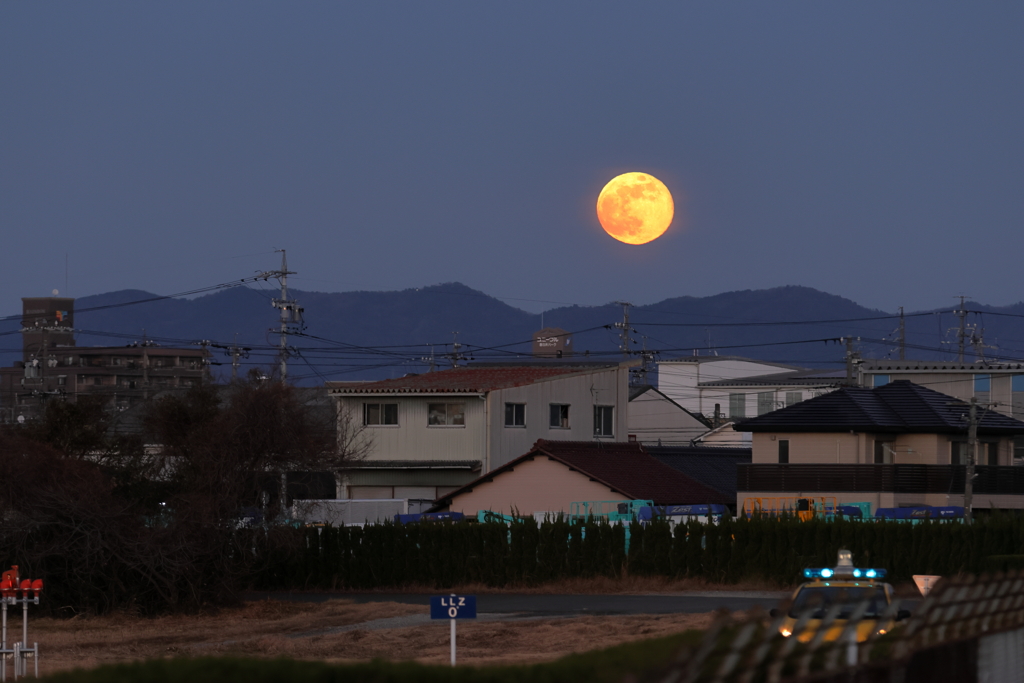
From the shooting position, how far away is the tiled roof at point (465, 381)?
49438mm

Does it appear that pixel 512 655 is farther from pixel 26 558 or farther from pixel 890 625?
pixel 26 558

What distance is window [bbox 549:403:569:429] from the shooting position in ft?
170

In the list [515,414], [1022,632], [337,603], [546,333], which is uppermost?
[546,333]

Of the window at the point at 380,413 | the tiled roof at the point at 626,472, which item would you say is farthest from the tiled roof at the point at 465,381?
the tiled roof at the point at 626,472

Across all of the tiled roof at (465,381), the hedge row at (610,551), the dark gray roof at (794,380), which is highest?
the dark gray roof at (794,380)

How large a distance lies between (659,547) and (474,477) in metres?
15.8

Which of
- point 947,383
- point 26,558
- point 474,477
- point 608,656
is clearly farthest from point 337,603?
Answer: point 947,383

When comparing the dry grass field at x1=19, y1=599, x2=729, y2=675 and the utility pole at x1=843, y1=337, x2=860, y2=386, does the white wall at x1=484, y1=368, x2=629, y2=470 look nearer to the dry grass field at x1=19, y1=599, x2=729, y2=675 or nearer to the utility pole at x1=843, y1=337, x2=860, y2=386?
the utility pole at x1=843, y1=337, x2=860, y2=386

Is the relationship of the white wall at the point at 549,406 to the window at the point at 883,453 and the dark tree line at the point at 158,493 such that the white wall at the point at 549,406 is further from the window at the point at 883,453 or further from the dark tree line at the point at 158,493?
the dark tree line at the point at 158,493

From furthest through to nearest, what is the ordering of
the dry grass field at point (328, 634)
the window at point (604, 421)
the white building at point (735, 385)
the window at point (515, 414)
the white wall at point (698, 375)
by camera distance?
the white wall at point (698, 375), the white building at point (735, 385), the window at point (604, 421), the window at point (515, 414), the dry grass field at point (328, 634)

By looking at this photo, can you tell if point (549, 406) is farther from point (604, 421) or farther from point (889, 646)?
point (889, 646)

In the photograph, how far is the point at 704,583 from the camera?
34.2 metres

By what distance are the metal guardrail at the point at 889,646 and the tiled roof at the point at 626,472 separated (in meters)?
32.3

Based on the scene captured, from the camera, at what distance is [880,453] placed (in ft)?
147
